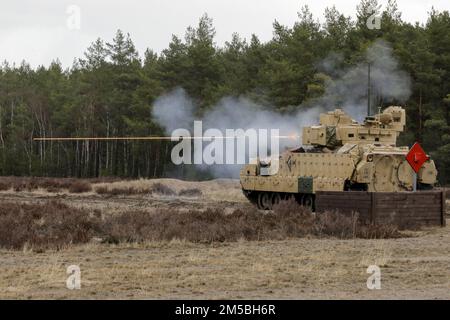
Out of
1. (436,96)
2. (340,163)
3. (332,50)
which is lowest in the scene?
(340,163)

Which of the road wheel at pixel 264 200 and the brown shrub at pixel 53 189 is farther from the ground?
the brown shrub at pixel 53 189

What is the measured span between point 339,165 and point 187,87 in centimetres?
3914

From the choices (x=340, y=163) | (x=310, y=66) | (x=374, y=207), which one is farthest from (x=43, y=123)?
(x=374, y=207)

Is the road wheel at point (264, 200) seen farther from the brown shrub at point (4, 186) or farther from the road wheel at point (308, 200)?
the brown shrub at point (4, 186)

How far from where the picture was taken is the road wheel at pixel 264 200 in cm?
3119

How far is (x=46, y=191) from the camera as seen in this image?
45.7 m

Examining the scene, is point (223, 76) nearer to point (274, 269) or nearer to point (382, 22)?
point (382, 22)

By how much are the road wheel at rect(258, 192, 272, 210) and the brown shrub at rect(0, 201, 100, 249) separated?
28.1 ft

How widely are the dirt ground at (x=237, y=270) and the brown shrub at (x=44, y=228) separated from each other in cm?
53

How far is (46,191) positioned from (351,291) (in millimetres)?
34773

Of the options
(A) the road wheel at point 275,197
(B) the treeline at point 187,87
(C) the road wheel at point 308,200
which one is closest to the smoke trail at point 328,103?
(B) the treeline at point 187,87

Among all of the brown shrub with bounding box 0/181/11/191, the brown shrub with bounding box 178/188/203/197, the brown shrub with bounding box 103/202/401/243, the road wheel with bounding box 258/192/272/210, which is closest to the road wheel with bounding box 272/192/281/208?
the road wheel with bounding box 258/192/272/210

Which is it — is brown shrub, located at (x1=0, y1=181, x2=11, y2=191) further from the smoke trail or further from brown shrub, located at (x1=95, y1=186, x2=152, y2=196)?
the smoke trail

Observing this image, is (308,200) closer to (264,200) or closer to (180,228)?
(264,200)
